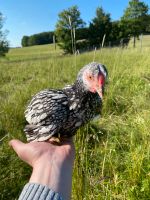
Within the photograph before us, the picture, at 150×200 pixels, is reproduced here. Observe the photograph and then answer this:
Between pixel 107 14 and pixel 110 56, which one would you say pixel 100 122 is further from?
pixel 107 14

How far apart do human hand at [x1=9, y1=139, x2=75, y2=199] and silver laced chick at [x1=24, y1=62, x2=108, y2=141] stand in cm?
15

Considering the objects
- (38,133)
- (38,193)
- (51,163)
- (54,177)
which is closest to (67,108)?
(38,133)

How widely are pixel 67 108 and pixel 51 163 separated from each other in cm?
56

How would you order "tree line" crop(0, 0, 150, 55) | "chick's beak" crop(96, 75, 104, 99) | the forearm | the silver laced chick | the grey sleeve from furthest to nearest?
"tree line" crop(0, 0, 150, 55)
the silver laced chick
"chick's beak" crop(96, 75, 104, 99)
the forearm
the grey sleeve

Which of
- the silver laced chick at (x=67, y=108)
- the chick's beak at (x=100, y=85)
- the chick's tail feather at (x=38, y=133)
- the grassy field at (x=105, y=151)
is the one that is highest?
the chick's beak at (x=100, y=85)

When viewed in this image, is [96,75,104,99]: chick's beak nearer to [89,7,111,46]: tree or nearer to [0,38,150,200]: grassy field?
[0,38,150,200]: grassy field

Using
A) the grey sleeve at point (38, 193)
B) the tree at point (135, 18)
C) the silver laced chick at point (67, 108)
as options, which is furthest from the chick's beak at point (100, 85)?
the tree at point (135, 18)

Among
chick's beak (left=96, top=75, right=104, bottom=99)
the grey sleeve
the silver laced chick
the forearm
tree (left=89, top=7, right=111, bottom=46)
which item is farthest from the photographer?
tree (left=89, top=7, right=111, bottom=46)

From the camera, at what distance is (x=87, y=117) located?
226 cm

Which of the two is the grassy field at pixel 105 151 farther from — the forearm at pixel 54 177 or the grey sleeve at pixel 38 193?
the grey sleeve at pixel 38 193

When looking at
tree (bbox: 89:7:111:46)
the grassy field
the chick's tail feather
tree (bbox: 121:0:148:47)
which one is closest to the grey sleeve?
the chick's tail feather

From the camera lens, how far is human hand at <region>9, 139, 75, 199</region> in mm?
1546

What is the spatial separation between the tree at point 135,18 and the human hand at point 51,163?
37.0 metres

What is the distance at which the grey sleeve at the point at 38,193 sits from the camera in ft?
4.58
